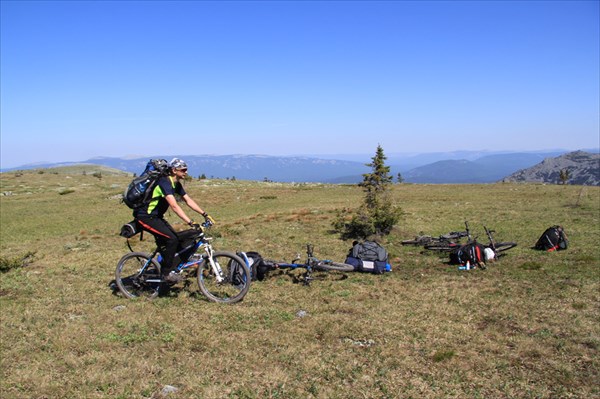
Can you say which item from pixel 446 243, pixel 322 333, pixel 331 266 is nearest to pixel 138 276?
pixel 322 333

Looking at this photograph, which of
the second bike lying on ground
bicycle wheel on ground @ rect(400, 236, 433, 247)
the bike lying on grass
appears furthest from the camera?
bicycle wheel on ground @ rect(400, 236, 433, 247)

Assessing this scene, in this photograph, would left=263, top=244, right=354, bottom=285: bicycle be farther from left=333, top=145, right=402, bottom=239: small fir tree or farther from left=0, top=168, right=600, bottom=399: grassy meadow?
left=333, top=145, right=402, bottom=239: small fir tree

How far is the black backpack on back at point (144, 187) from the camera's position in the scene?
30.8 ft

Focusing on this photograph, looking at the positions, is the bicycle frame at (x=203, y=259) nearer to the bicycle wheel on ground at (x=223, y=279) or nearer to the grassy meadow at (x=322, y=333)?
the bicycle wheel on ground at (x=223, y=279)

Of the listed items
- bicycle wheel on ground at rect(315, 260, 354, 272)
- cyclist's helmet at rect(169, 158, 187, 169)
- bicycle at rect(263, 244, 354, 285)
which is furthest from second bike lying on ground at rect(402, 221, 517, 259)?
cyclist's helmet at rect(169, 158, 187, 169)

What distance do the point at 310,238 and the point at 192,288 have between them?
9075 millimetres

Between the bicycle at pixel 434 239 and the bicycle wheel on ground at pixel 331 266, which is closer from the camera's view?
the bicycle wheel on ground at pixel 331 266

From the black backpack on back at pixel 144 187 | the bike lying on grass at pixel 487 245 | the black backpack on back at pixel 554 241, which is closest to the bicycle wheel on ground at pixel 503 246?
the bike lying on grass at pixel 487 245

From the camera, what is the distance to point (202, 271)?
33.2 ft

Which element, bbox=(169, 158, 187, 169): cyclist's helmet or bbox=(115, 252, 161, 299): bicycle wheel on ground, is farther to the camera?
bbox=(115, 252, 161, 299): bicycle wheel on ground

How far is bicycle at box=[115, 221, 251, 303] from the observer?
32.7ft

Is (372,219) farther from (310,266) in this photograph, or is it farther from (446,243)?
(310,266)

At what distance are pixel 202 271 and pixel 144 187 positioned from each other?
2.55 metres

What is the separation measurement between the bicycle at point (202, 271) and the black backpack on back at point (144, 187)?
1.27 m
